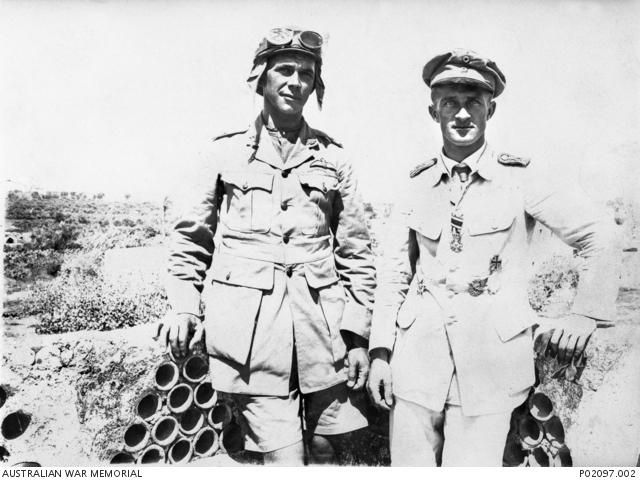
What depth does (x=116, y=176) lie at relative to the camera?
480cm

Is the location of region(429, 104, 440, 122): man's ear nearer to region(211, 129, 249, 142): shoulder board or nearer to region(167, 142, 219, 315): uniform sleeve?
region(211, 129, 249, 142): shoulder board

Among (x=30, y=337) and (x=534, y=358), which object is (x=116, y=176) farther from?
(x=534, y=358)

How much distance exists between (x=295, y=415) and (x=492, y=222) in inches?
77.1

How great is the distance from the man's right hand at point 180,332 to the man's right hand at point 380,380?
49.9 inches

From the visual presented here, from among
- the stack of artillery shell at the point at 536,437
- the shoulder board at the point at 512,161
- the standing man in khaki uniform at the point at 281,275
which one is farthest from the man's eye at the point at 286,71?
the stack of artillery shell at the point at 536,437

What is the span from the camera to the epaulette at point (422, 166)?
4586mm

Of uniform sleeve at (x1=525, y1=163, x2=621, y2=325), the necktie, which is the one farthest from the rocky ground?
the necktie

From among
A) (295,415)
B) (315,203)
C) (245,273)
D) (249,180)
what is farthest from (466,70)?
(295,415)

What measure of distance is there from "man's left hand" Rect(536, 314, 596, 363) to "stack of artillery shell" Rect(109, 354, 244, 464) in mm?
2428

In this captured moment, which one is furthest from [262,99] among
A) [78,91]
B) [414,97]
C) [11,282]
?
[11,282]

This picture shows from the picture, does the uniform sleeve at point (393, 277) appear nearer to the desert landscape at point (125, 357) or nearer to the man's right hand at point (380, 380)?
the man's right hand at point (380, 380)

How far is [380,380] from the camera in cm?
435

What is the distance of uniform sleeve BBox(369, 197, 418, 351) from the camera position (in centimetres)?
437

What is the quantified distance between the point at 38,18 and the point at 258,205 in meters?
2.43
